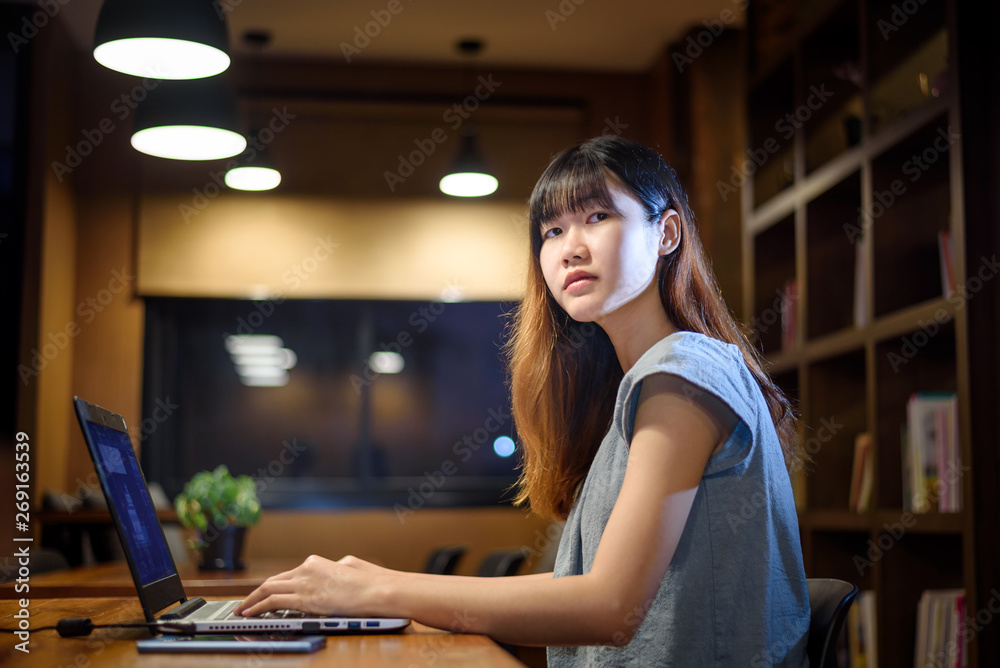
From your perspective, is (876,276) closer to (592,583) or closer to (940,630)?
(940,630)

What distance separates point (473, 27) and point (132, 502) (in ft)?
14.6

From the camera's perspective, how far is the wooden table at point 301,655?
0.88 meters

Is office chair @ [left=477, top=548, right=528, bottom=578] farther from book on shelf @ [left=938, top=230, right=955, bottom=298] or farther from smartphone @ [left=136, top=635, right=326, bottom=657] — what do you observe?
smartphone @ [left=136, top=635, right=326, bottom=657]

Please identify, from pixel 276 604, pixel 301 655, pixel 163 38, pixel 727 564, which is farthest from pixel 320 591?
pixel 163 38

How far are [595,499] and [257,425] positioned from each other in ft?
15.5

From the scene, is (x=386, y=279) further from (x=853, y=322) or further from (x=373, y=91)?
(x=853, y=322)

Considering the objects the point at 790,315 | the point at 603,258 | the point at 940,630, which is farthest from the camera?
the point at 790,315

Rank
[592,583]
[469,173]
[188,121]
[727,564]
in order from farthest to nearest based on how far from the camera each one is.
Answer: [469,173] < [188,121] < [727,564] < [592,583]

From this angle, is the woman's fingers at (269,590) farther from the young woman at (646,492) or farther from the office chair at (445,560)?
the office chair at (445,560)

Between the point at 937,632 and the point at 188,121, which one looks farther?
the point at 188,121

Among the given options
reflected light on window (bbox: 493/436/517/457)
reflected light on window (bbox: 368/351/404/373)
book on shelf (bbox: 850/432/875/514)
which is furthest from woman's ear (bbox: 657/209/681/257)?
reflected light on window (bbox: 493/436/517/457)

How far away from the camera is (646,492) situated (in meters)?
1.08

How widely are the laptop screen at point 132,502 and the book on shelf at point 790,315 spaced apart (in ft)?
9.60

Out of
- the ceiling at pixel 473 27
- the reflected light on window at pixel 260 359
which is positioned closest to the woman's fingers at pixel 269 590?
the ceiling at pixel 473 27
